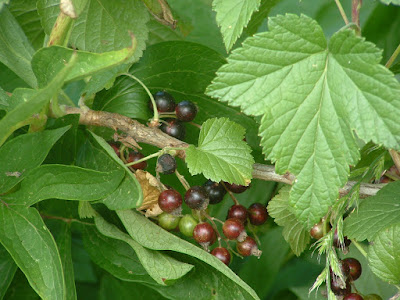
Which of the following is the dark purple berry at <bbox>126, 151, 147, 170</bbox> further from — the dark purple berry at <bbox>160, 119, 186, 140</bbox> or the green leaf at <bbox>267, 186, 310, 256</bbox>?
the green leaf at <bbox>267, 186, 310, 256</bbox>

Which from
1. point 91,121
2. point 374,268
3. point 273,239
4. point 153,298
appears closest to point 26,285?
point 153,298

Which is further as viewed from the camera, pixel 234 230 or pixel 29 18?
pixel 29 18

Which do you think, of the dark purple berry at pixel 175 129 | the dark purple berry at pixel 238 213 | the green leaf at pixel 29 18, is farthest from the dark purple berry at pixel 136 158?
the green leaf at pixel 29 18

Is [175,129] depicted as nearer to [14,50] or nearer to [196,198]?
[196,198]

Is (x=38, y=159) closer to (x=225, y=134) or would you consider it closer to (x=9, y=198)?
(x=9, y=198)

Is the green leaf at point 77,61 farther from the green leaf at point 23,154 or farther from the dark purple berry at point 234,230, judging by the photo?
the dark purple berry at point 234,230

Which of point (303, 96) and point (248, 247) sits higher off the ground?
point (303, 96)

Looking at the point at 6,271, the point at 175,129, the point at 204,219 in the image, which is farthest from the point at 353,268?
the point at 6,271
